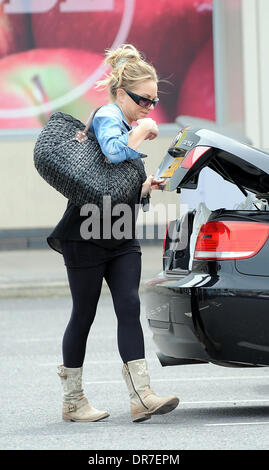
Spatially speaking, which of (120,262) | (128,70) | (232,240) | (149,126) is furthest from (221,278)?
(128,70)

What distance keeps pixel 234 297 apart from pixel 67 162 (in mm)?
984

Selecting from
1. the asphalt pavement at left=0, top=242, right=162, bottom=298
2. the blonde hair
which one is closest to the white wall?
the asphalt pavement at left=0, top=242, right=162, bottom=298

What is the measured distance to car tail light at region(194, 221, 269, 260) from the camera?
5504 mm

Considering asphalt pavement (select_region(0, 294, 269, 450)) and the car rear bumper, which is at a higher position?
the car rear bumper

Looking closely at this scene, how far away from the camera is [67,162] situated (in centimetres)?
539

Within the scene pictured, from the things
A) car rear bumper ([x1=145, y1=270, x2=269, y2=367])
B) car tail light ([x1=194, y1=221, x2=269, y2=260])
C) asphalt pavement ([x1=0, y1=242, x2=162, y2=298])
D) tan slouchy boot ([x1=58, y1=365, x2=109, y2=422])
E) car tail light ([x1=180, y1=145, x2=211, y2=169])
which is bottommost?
tan slouchy boot ([x1=58, y1=365, x2=109, y2=422])

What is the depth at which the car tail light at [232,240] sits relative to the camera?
5504 millimetres

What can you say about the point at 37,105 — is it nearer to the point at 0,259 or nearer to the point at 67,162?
the point at 0,259

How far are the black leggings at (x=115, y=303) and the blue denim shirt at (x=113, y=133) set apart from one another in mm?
519

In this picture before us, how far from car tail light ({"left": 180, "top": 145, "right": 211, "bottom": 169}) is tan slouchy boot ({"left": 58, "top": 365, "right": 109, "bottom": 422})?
44.5 inches

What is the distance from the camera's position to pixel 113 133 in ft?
17.8

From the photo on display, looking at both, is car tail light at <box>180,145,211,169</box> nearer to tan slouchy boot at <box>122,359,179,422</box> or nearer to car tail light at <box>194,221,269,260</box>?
car tail light at <box>194,221,269,260</box>

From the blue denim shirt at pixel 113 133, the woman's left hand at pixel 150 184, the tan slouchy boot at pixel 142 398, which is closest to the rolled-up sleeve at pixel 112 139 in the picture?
the blue denim shirt at pixel 113 133

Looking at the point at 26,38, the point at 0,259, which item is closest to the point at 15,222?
the point at 0,259
